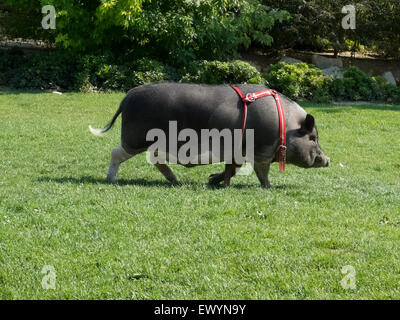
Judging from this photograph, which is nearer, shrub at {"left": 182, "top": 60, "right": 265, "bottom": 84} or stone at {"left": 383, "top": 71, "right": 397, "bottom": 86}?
shrub at {"left": 182, "top": 60, "right": 265, "bottom": 84}

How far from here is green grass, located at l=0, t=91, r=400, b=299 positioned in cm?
451

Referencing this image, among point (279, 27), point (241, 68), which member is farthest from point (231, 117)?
point (279, 27)

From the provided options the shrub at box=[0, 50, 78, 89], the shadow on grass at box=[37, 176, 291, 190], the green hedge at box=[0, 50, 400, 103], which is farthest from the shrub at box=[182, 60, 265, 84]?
the shadow on grass at box=[37, 176, 291, 190]

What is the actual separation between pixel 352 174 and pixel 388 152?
89.6 inches

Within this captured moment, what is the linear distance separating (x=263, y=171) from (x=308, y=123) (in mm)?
888

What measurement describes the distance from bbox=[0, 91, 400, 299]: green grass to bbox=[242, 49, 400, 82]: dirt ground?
13.5m

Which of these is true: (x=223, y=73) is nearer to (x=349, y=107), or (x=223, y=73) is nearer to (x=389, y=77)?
(x=349, y=107)

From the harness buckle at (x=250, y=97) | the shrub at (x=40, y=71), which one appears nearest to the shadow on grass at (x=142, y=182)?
the harness buckle at (x=250, y=97)

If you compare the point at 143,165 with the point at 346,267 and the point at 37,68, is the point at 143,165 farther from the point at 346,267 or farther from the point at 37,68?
the point at 37,68

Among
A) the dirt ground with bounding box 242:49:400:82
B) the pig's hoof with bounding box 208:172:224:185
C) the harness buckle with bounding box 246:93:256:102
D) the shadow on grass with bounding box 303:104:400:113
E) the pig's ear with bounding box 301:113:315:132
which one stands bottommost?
the shadow on grass with bounding box 303:104:400:113

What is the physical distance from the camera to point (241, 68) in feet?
56.4

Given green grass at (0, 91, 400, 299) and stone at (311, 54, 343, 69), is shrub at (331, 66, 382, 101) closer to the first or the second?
stone at (311, 54, 343, 69)

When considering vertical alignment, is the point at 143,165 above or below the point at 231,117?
below

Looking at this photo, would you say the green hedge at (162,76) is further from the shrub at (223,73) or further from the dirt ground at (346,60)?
the dirt ground at (346,60)
